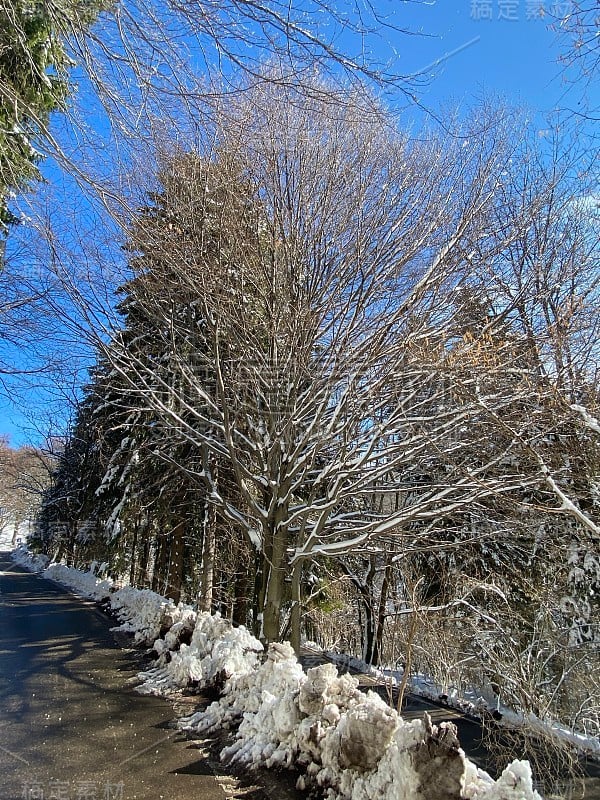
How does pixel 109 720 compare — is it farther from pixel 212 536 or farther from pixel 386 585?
pixel 386 585

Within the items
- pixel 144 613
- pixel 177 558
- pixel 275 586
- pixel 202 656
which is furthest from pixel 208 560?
pixel 202 656

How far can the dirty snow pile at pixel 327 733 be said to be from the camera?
2.85 m

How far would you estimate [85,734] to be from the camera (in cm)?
456

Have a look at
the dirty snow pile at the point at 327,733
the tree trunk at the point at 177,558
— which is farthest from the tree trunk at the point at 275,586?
the tree trunk at the point at 177,558

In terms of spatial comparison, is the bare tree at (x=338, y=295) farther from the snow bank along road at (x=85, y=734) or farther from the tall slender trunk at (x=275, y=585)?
the snow bank along road at (x=85, y=734)

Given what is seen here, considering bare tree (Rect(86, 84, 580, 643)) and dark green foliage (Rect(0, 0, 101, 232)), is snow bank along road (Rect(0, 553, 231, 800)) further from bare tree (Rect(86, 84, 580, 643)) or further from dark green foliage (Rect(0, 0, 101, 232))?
dark green foliage (Rect(0, 0, 101, 232))

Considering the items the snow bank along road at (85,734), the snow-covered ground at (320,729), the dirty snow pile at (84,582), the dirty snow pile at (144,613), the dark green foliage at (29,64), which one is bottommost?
the snow bank along road at (85,734)

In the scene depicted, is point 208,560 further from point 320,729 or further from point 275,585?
point 320,729

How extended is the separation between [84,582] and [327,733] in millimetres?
17185

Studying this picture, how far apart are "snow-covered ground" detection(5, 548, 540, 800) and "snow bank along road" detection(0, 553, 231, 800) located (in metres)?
0.41

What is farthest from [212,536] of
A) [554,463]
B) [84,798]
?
[84,798]

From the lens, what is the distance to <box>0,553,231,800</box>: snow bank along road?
3.59 meters

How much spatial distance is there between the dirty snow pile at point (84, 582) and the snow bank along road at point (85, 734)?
7.36 m

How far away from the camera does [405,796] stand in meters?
2.93
